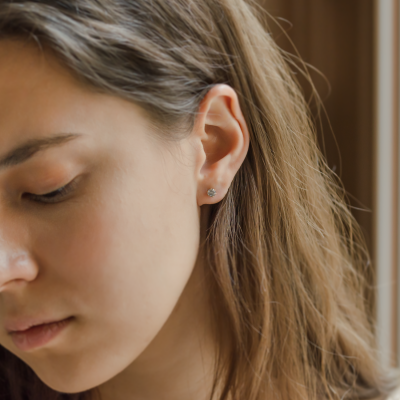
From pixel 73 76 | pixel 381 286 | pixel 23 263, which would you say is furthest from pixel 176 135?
pixel 381 286

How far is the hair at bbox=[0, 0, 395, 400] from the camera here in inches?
27.0

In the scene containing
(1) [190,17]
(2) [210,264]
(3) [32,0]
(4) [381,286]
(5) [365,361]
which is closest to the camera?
(3) [32,0]

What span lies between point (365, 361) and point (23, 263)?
725 millimetres

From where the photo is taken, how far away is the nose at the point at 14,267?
673mm

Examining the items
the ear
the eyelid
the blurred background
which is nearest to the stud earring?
the ear

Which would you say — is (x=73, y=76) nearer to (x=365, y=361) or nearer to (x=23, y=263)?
(x=23, y=263)

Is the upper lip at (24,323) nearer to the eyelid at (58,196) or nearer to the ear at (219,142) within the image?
the eyelid at (58,196)

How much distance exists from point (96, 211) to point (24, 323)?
0.63ft

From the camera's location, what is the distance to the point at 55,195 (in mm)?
689

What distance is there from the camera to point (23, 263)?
688 millimetres

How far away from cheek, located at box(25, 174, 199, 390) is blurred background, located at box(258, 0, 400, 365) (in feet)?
2.11

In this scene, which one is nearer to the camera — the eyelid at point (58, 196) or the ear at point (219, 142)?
the eyelid at point (58, 196)

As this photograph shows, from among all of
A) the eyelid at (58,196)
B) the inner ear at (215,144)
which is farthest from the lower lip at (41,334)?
the inner ear at (215,144)

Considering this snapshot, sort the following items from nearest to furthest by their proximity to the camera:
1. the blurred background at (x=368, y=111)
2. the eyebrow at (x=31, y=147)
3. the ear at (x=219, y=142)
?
the eyebrow at (x=31, y=147), the ear at (x=219, y=142), the blurred background at (x=368, y=111)
